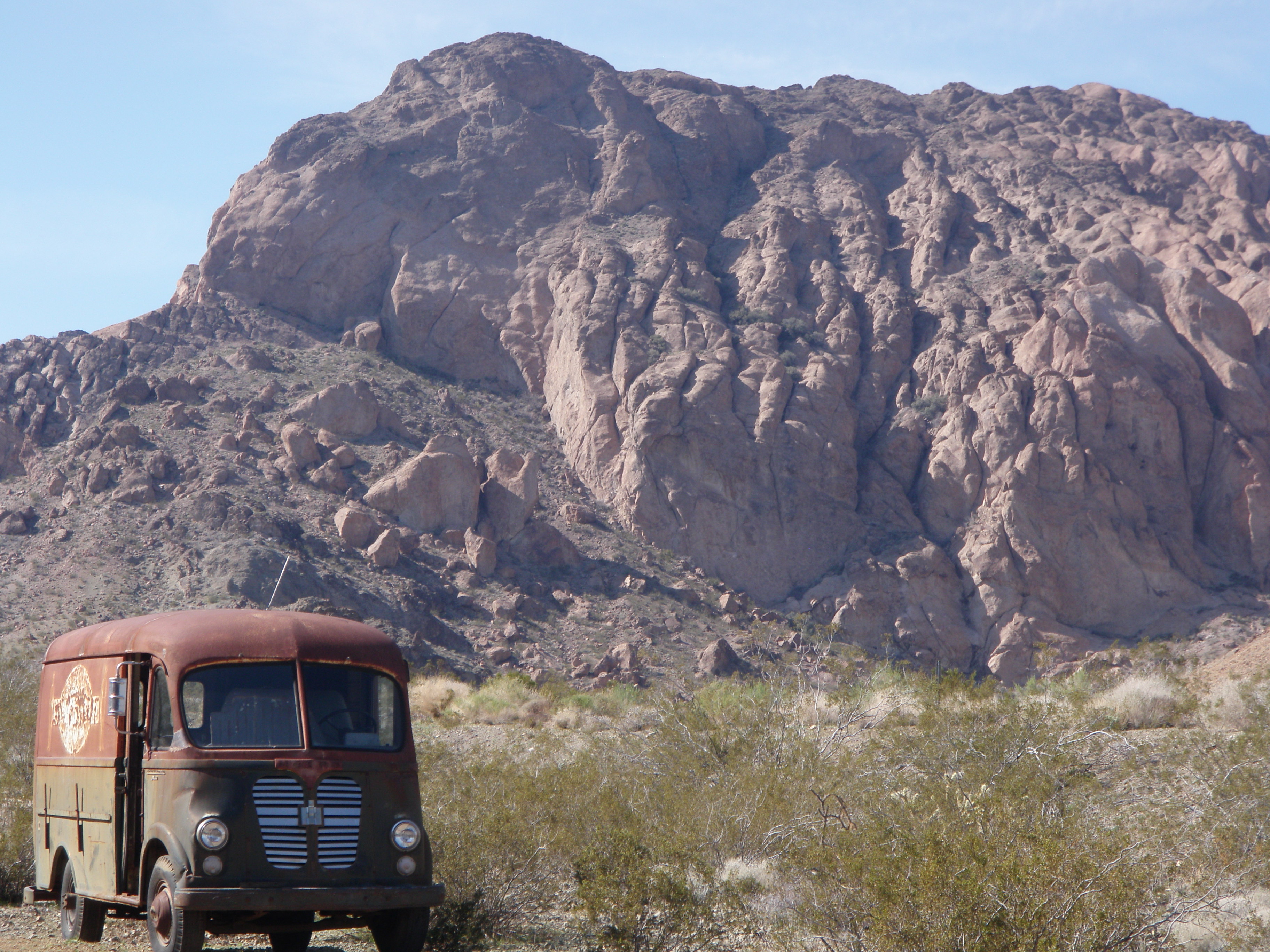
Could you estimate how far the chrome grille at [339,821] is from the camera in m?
7.67

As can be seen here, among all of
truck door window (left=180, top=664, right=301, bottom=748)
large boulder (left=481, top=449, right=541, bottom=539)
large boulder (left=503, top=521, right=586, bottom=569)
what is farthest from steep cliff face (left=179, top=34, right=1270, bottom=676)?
truck door window (left=180, top=664, right=301, bottom=748)

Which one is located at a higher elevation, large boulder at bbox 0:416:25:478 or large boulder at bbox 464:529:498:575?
large boulder at bbox 0:416:25:478

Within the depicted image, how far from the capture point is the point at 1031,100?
62.4 meters

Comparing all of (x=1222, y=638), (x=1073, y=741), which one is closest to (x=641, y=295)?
(x=1222, y=638)

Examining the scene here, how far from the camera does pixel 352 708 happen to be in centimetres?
830

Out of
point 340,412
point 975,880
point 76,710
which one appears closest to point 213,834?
point 76,710

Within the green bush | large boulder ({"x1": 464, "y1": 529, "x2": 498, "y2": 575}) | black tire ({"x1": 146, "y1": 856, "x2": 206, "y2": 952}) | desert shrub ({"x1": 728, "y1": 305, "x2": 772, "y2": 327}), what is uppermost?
the green bush

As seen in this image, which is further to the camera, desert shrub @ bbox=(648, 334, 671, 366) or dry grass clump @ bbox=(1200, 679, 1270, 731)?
desert shrub @ bbox=(648, 334, 671, 366)

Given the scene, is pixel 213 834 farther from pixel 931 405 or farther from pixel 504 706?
pixel 931 405

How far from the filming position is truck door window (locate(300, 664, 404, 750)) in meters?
8.06

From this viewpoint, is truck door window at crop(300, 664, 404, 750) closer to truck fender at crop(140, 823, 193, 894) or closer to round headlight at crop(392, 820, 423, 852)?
round headlight at crop(392, 820, 423, 852)

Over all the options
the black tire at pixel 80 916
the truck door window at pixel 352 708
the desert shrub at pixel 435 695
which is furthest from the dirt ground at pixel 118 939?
the desert shrub at pixel 435 695

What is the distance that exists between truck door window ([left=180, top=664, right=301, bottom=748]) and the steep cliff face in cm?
3081

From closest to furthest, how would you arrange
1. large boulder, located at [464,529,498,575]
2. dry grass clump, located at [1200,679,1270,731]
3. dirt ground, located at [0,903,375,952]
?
dirt ground, located at [0,903,375,952]
dry grass clump, located at [1200,679,1270,731]
large boulder, located at [464,529,498,575]
